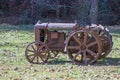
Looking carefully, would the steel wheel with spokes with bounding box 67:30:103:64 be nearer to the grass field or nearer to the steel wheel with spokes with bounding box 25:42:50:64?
the grass field

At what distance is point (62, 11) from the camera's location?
995 inches

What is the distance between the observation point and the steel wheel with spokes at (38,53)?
11.0 metres

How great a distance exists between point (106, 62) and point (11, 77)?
294 cm

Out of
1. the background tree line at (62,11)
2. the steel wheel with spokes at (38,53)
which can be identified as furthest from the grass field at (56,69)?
the background tree line at (62,11)

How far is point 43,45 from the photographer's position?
436 inches

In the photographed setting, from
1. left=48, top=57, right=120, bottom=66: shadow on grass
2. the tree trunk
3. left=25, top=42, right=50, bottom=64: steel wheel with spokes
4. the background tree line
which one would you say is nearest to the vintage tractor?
left=25, top=42, right=50, bottom=64: steel wheel with spokes

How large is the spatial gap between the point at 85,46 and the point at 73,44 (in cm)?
35

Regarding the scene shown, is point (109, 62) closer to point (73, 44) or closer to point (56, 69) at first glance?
point (73, 44)

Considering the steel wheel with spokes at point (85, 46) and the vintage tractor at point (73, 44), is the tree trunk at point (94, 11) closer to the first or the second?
the vintage tractor at point (73, 44)

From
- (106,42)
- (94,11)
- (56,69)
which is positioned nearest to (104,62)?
(106,42)

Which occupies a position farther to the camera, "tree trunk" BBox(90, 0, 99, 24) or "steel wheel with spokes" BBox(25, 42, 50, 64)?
"tree trunk" BBox(90, 0, 99, 24)

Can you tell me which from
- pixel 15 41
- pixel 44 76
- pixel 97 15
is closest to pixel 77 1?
pixel 97 15

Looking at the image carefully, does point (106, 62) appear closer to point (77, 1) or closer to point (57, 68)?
point (57, 68)

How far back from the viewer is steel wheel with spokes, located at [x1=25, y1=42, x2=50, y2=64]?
11.0 meters
